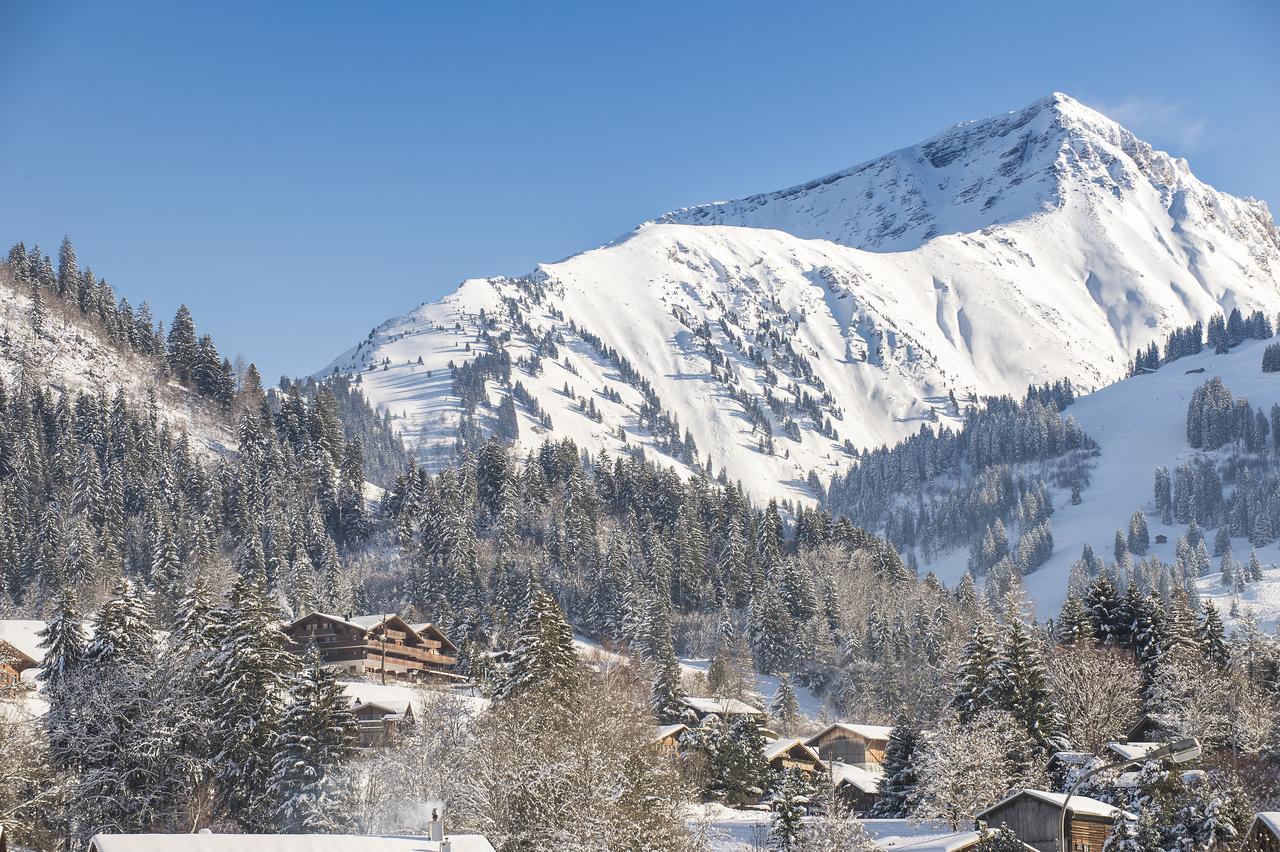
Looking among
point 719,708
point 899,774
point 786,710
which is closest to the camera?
point 899,774

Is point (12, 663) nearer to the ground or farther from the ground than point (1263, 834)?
farther from the ground

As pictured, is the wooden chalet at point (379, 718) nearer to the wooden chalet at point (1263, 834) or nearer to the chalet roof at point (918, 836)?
the chalet roof at point (918, 836)

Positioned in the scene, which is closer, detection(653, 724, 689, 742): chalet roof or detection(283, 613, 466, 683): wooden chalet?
detection(653, 724, 689, 742): chalet roof

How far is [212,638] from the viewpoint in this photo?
2606 inches

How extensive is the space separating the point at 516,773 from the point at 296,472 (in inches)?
4699

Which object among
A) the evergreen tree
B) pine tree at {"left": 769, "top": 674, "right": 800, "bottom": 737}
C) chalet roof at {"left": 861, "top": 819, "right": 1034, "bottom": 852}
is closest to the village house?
the evergreen tree

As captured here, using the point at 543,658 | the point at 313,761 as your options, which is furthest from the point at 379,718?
the point at 313,761

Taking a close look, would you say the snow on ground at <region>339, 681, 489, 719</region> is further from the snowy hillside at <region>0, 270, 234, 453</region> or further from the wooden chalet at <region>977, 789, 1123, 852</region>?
the snowy hillside at <region>0, 270, 234, 453</region>

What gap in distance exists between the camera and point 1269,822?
40438 millimetres

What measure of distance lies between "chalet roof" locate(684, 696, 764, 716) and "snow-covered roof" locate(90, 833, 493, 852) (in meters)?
47.3

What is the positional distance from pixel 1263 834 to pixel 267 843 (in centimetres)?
3241

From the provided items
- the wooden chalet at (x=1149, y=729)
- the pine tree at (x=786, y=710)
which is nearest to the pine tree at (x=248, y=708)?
the wooden chalet at (x=1149, y=729)

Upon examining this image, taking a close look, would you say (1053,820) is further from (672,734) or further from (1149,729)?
(672,734)

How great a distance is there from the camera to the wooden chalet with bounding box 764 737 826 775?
8833 centimetres
